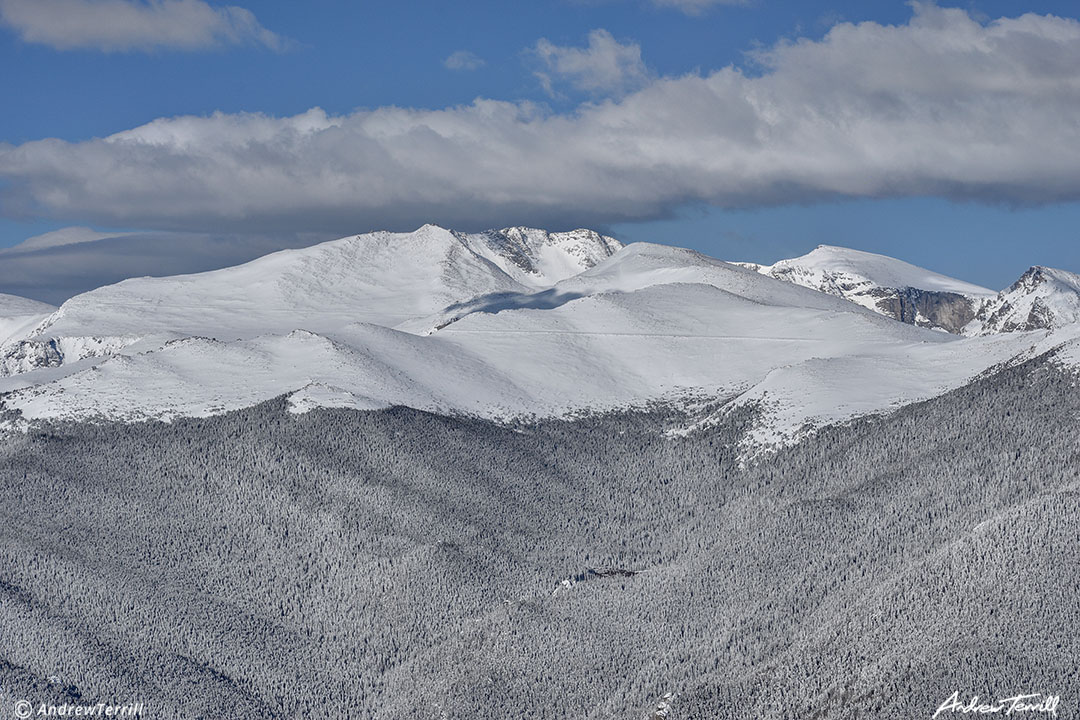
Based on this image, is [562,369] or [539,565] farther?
[562,369]

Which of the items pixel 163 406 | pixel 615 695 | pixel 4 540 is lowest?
pixel 615 695

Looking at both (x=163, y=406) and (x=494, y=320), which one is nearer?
(x=163, y=406)

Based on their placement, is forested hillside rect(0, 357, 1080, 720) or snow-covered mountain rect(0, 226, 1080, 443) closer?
forested hillside rect(0, 357, 1080, 720)

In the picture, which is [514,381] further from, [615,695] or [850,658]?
[850,658]

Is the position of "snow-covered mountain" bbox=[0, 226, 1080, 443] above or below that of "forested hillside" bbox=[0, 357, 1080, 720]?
above

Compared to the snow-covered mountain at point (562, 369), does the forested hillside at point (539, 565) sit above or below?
below

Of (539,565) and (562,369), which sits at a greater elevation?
(562,369)

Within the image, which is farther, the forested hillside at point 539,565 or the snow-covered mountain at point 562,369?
the snow-covered mountain at point 562,369

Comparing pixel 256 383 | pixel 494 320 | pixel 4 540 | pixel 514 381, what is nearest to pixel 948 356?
pixel 514 381
